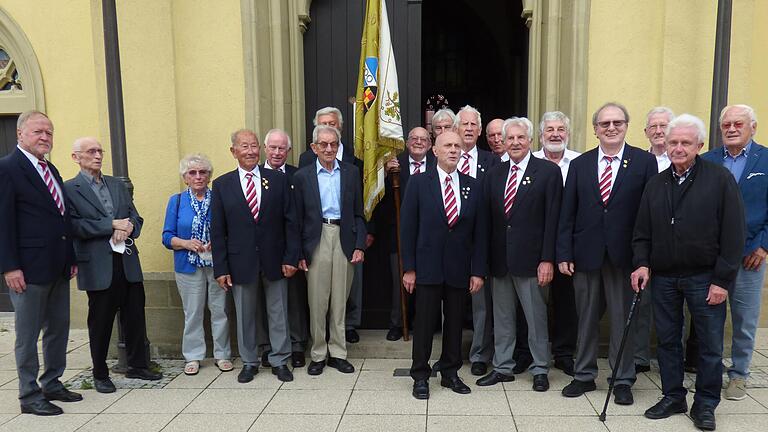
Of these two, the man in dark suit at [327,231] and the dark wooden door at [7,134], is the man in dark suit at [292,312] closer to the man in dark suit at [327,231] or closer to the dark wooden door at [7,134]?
the man in dark suit at [327,231]

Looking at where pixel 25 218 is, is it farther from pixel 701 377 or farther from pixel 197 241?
pixel 701 377

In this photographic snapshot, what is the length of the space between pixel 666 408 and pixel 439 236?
1.90m

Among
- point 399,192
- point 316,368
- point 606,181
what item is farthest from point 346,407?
point 606,181

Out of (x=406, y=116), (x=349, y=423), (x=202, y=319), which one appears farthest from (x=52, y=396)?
(x=406, y=116)

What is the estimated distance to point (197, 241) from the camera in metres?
4.26

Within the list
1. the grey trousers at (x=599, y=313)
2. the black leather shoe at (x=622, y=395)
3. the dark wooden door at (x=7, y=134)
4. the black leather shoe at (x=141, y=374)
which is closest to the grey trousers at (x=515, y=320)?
the grey trousers at (x=599, y=313)

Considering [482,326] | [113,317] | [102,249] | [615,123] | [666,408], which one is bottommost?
[666,408]

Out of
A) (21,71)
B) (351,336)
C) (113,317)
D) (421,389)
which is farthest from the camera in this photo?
(21,71)

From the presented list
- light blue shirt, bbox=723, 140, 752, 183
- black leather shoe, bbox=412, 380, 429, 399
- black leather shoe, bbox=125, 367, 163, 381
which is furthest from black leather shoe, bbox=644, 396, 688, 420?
black leather shoe, bbox=125, 367, 163, 381

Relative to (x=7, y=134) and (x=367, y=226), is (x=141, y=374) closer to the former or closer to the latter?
(x=367, y=226)

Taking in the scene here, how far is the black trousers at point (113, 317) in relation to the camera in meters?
4.05

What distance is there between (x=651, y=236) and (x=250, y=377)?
322cm

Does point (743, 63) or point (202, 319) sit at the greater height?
point (743, 63)

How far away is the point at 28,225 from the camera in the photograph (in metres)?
3.57
